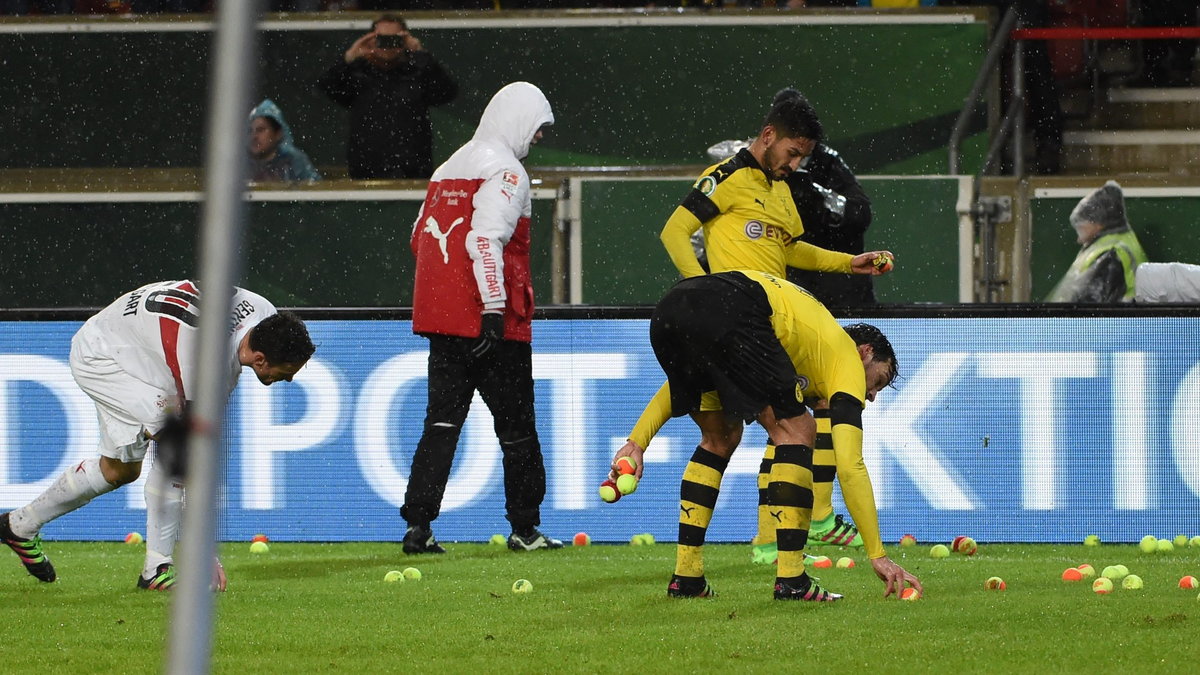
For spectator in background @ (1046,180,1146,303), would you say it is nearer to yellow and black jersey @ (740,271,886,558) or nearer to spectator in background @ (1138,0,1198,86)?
spectator in background @ (1138,0,1198,86)

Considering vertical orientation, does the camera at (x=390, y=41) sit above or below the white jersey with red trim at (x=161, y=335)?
above

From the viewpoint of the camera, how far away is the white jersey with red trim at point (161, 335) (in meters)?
6.60

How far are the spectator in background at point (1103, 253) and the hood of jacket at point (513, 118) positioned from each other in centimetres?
406

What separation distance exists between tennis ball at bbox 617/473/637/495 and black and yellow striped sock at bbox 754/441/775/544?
168 centimetres

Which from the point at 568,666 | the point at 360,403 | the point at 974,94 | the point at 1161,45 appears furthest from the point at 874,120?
the point at 568,666

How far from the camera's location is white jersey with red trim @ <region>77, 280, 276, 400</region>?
6602 millimetres

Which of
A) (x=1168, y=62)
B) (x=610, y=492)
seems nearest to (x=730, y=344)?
(x=610, y=492)

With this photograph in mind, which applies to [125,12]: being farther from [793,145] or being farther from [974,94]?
[793,145]

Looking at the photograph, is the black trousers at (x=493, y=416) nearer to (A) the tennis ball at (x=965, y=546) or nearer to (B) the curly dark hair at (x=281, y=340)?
(B) the curly dark hair at (x=281, y=340)

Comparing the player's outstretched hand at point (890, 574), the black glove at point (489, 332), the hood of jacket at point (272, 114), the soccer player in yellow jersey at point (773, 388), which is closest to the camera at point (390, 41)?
the hood of jacket at point (272, 114)

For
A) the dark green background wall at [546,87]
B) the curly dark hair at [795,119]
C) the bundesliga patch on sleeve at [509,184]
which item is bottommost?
the bundesliga patch on sleeve at [509,184]

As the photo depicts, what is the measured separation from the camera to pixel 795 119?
23.0ft

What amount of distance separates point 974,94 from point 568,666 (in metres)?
8.36

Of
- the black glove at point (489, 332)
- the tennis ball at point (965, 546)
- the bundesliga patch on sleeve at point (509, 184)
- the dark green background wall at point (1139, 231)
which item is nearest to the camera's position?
the black glove at point (489, 332)
